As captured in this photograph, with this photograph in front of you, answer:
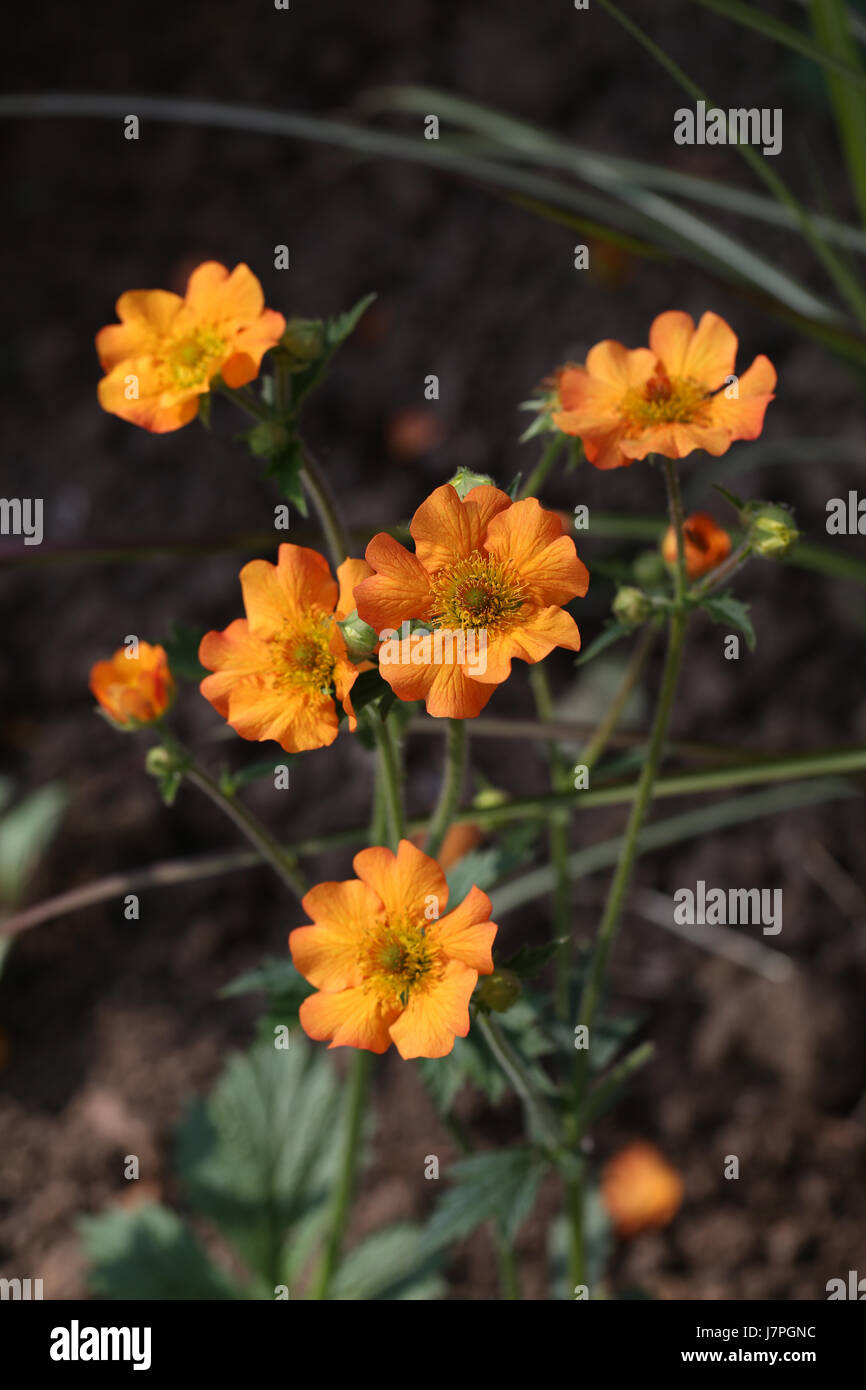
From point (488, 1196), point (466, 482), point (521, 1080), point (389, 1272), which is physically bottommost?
point (389, 1272)

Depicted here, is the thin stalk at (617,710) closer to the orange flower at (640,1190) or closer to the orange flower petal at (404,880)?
the orange flower petal at (404,880)

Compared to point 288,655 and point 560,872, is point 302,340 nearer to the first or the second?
point 288,655

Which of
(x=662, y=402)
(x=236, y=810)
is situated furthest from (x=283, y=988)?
(x=662, y=402)

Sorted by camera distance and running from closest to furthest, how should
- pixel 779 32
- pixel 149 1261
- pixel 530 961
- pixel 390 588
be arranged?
pixel 390 588 → pixel 530 961 → pixel 779 32 → pixel 149 1261

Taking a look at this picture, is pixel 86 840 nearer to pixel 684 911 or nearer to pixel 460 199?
pixel 684 911

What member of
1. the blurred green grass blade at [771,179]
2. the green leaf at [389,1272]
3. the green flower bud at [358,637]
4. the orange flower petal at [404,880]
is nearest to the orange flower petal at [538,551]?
the green flower bud at [358,637]

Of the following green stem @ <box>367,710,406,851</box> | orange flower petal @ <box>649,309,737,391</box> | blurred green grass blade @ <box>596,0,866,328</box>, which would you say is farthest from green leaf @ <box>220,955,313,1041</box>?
blurred green grass blade @ <box>596,0,866,328</box>
